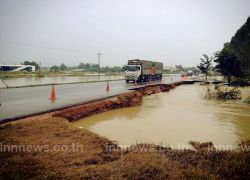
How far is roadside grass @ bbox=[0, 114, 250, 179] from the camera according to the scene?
4.06 metres

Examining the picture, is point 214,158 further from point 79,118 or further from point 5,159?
point 79,118

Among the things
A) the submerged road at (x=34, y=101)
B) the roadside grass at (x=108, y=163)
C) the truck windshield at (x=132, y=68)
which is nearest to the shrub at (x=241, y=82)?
the truck windshield at (x=132, y=68)

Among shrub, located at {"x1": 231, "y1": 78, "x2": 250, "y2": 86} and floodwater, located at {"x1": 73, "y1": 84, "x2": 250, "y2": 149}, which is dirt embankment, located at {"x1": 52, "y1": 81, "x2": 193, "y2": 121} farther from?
shrub, located at {"x1": 231, "y1": 78, "x2": 250, "y2": 86}

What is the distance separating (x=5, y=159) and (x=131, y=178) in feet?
8.34

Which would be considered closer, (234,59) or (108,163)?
(108,163)

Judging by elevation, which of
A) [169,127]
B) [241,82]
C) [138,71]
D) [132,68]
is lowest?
[169,127]

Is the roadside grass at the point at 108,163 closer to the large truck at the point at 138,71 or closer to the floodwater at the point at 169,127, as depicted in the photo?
the floodwater at the point at 169,127

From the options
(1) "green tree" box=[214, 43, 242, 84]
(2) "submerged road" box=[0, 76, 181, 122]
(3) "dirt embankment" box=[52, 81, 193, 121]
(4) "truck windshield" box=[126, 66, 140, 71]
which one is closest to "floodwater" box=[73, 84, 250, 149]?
(3) "dirt embankment" box=[52, 81, 193, 121]

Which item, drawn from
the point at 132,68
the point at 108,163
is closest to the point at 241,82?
the point at 132,68

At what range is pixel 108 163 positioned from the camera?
475 cm

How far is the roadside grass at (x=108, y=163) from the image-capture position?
406cm

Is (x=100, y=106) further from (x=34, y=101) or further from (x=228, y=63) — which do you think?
(x=228, y=63)

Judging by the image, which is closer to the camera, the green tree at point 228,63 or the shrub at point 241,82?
the shrub at point 241,82

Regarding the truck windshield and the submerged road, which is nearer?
the submerged road
